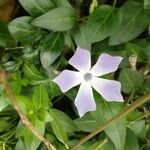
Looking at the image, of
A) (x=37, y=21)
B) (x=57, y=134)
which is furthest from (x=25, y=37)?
(x=57, y=134)

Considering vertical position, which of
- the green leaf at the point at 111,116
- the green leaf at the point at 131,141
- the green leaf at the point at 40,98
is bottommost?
the green leaf at the point at 131,141

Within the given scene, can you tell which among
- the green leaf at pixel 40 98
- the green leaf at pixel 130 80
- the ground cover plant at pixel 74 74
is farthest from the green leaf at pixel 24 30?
the green leaf at pixel 130 80

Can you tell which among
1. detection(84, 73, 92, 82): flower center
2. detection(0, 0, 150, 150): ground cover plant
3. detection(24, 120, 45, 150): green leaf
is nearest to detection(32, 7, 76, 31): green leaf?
detection(0, 0, 150, 150): ground cover plant

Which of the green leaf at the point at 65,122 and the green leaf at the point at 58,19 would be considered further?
the green leaf at the point at 65,122

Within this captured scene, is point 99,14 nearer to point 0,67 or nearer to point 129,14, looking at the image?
point 129,14

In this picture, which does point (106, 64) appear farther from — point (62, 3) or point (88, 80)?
point (62, 3)

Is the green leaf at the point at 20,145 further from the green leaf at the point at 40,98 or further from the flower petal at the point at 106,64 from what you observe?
the flower petal at the point at 106,64
